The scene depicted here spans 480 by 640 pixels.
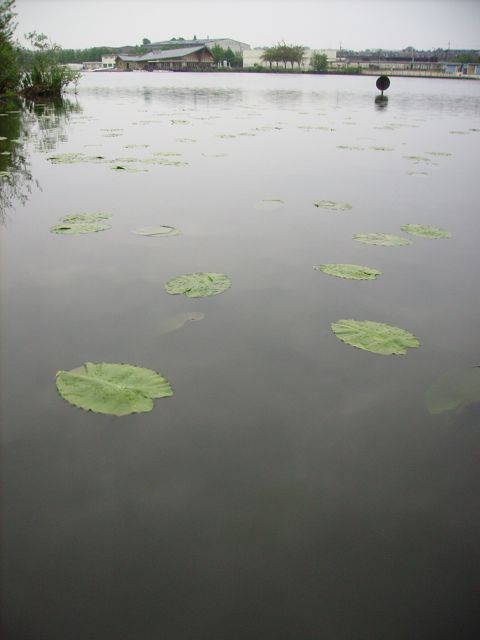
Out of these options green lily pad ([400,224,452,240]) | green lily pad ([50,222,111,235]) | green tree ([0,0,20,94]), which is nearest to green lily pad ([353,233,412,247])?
green lily pad ([400,224,452,240])

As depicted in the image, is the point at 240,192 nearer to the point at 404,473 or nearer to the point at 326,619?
the point at 404,473

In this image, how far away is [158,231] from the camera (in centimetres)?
279

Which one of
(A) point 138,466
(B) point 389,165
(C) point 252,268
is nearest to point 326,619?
(A) point 138,466

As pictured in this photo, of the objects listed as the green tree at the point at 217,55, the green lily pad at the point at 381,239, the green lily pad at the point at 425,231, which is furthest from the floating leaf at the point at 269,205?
the green tree at the point at 217,55

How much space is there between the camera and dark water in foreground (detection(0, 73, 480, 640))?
840 mm

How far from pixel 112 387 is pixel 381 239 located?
6.50 ft

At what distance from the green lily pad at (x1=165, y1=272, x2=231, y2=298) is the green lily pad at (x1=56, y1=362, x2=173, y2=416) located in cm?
63

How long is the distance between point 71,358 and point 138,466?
57 cm

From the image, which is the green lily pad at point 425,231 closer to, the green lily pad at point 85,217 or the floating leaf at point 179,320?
the floating leaf at point 179,320

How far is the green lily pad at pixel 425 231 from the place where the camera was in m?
2.88

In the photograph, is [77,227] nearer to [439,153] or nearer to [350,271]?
[350,271]

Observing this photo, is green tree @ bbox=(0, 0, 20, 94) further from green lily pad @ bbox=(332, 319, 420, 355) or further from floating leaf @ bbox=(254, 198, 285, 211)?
green lily pad @ bbox=(332, 319, 420, 355)

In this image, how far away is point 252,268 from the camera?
2314 millimetres

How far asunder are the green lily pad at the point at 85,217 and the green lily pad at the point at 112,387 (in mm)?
1822
